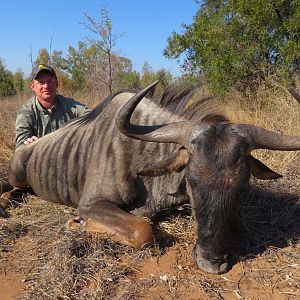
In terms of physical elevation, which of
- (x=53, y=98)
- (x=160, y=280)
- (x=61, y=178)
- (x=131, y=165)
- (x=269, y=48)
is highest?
(x=269, y=48)

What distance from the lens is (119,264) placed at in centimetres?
289

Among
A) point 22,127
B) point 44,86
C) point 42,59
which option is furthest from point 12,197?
point 42,59

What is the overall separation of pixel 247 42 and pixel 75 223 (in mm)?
6617

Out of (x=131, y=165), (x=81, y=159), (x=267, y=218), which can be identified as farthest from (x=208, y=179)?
(x=81, y=159)

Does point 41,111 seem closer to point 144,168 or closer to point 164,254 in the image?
point 144,168

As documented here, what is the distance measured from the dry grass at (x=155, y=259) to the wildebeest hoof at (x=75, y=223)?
11cm

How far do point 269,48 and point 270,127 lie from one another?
3.12 meters

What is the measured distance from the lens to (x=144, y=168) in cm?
300

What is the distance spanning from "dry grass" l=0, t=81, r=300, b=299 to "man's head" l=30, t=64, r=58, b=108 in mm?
1481

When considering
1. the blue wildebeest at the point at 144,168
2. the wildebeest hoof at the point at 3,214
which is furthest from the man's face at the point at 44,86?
the wildebeest hoof at the point at 3,214

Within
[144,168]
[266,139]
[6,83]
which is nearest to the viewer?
[266,139]

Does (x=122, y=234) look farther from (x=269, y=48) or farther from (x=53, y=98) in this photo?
(x=269, y=48)

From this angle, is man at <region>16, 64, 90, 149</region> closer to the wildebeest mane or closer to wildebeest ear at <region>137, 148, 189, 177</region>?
the wildebeest mane

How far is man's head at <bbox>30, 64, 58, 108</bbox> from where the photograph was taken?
5.00 metres
